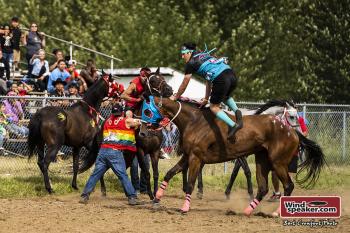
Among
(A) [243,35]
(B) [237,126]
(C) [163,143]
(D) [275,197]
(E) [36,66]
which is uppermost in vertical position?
(A) [243,35]

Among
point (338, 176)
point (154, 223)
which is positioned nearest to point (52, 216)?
point (154, 223)

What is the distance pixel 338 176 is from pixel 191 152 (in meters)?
8.22

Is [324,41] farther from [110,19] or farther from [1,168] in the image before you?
[1,168]

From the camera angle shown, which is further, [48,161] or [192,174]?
[48,161]

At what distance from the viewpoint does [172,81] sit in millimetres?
26344

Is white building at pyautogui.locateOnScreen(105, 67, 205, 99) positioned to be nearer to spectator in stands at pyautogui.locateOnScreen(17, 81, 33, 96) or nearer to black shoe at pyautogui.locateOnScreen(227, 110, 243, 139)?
spectator in stands at pyautogui.locateOnScreen(17, 81, 33, 96)

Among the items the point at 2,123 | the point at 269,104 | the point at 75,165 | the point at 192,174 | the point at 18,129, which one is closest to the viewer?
the point at 192,174

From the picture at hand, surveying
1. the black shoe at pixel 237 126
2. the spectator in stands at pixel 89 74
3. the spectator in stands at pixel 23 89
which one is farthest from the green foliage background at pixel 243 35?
the black shoe at pixel 237 126

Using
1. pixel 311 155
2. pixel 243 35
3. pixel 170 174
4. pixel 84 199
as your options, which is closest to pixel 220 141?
pixel 170 174

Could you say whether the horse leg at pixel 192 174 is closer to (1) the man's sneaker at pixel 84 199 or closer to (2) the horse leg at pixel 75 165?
(1) the man's sneaker at pixel 84 199

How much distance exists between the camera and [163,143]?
19594mm

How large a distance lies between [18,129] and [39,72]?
5967mm

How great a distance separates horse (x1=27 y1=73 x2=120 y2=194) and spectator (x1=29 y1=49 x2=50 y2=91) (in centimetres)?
595

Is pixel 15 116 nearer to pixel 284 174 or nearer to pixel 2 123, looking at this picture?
pixel 2 123
